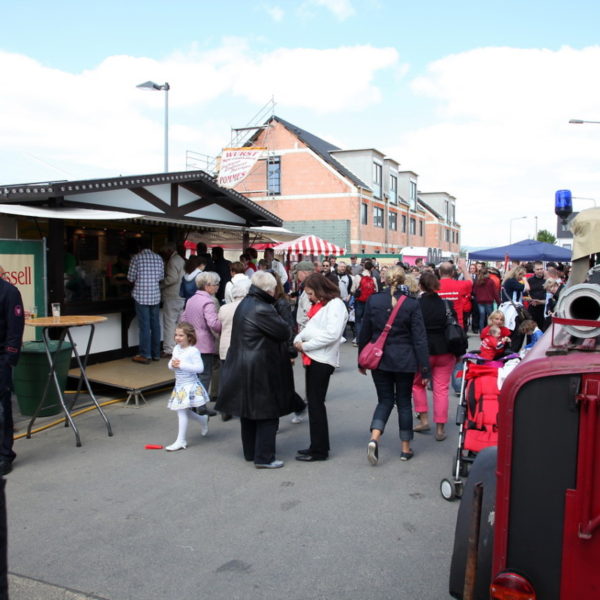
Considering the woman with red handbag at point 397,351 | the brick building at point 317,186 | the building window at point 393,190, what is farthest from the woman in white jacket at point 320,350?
the building window at point 393,190

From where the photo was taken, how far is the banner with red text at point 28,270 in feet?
25.3

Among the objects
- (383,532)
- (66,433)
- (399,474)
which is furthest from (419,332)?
(66,433)

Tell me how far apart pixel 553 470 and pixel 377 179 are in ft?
142

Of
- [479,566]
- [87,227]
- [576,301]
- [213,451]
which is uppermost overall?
[87,227]

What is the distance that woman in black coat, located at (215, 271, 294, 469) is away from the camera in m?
5.59

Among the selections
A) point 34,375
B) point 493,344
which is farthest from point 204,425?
point 493,344

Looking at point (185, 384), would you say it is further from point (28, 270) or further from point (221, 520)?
point (28, 270)

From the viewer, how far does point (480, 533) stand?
269cm

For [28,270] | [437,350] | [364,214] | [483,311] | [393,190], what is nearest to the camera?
[437,350]

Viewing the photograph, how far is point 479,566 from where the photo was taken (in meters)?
2.56

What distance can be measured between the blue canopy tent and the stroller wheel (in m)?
13.0

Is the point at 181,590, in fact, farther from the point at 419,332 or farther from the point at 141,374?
the point at 141,374

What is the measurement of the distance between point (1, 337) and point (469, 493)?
4353 millimetres

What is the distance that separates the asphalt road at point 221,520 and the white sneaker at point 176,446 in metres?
0.15
